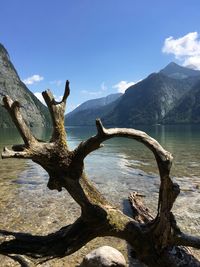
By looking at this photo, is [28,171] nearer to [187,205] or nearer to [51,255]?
[187,205]

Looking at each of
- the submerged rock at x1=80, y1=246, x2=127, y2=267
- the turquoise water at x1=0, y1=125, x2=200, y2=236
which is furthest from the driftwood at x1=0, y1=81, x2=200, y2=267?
the turquoise water at x1=0, y1=125, x2=200, y2=236

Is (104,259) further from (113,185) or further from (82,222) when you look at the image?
(113,185)

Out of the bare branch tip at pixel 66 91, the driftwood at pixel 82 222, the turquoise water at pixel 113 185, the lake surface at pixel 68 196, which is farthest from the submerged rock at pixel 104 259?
the bare branch tip at pixel 66 91

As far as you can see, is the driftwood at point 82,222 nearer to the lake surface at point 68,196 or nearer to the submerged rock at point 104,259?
the submerged rock at point 104,259

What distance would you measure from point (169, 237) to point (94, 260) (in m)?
4.99

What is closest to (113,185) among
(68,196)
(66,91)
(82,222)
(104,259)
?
(68,196)

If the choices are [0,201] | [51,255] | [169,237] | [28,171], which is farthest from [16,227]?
[28,171]

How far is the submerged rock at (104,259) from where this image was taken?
10.3 metres

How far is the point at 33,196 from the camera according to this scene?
2155cm

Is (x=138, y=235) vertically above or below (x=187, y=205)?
above

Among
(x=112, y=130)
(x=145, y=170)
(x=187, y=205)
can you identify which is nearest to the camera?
(x=112, y=130)

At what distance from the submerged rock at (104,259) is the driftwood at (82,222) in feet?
13.6

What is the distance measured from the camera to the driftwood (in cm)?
607

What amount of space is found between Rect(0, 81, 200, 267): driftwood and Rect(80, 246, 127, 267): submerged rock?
415 cm
